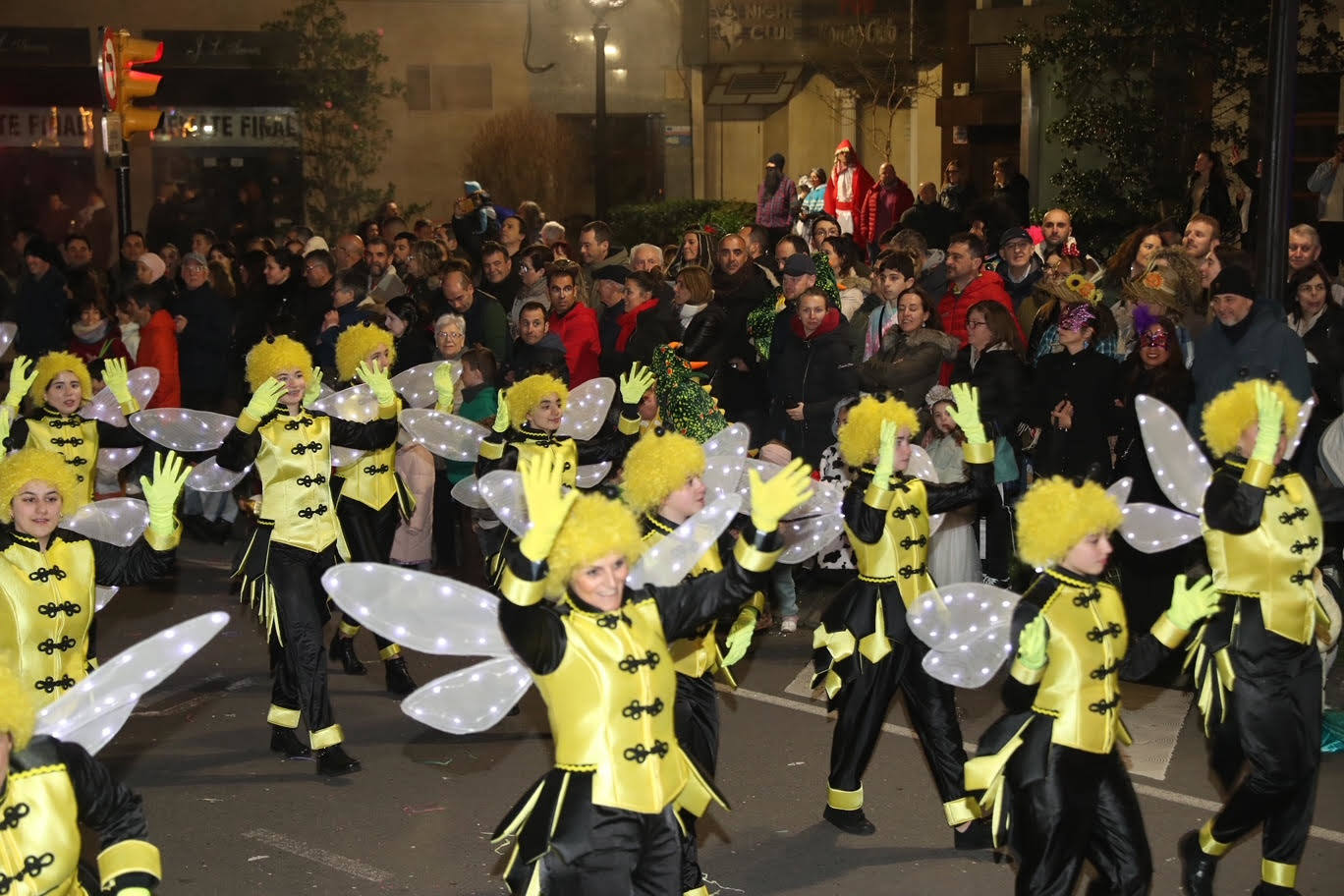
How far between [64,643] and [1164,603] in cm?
607

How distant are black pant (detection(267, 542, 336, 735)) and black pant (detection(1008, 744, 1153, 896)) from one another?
11.9ft

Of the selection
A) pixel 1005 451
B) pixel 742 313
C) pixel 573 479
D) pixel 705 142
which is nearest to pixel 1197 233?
pixel 1005 451

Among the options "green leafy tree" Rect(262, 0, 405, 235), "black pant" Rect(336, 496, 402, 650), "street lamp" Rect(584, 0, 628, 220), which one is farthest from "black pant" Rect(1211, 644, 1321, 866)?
"green leafy tree" Rect(262, 0, 405, 235)

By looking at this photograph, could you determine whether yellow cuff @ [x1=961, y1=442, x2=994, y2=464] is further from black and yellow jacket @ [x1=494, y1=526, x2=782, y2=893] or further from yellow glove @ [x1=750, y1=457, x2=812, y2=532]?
black and yellow jacket @ [x1=494, y1=526, x2=782, y2=893]

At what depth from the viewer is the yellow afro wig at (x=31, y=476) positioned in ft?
19.7

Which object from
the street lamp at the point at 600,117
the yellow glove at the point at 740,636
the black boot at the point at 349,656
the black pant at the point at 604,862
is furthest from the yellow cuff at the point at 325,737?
the street lamp at the point at 600,117

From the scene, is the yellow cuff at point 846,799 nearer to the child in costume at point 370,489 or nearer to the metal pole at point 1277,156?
the child in costume at point 370,489

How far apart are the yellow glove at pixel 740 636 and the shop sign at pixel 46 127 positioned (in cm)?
2627

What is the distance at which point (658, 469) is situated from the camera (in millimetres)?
5871

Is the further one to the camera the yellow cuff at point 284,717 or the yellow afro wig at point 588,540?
the yellow cuff at point 284,717

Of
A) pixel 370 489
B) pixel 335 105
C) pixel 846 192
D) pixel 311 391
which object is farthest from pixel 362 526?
pixel 335 105

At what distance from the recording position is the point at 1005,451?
9.96 m

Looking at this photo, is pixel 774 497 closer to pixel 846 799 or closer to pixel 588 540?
pixel 588 540

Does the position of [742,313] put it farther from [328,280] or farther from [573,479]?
[328,280]
